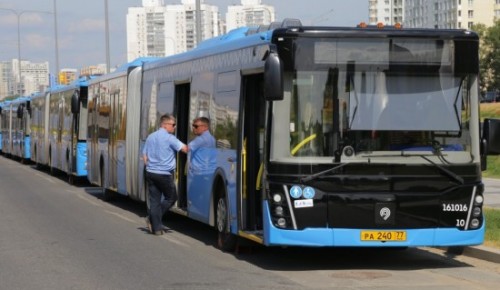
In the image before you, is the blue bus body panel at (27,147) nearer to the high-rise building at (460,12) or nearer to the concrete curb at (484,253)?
the concrete curb at (484,253)

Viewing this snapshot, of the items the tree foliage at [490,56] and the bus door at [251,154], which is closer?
the bus door at [251,154]

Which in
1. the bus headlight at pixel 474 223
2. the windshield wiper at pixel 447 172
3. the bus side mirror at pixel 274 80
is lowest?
the bus headlight at pixel 474 223

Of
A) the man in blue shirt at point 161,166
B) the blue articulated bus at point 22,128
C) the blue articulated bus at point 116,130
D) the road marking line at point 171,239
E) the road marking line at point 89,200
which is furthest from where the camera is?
the blue articulated bus at point 22,128

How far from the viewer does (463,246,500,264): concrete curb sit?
11.6 meters

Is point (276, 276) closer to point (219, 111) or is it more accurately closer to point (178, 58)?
point (219, 111)

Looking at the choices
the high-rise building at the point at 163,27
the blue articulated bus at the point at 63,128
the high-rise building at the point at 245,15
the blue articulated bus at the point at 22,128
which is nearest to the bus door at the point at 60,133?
the blue articulated bus at the point at 63,128

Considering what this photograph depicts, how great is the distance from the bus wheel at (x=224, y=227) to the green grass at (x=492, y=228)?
333 cm

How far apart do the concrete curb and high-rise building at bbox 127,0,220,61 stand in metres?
63.2

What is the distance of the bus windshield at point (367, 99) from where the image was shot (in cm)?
1054

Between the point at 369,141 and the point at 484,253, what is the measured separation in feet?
8.07

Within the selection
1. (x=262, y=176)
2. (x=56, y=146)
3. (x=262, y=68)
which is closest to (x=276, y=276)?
(x=262, y=176)

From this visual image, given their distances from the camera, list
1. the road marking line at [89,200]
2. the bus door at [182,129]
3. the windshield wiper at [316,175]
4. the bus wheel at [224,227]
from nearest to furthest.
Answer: the windshield wiper at [316,175], the bus wheel at [224,227], the bus door at [182,129], the road marking line at [89,200]

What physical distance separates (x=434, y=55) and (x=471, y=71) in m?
0.47

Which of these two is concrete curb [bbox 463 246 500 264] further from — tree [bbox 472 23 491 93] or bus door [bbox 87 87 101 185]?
tree [bbox 472 23 491 93]
